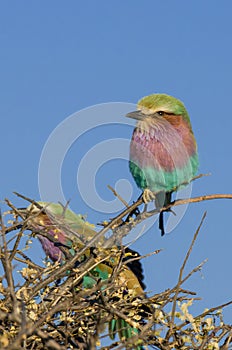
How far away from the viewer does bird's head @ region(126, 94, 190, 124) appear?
5.11 meters

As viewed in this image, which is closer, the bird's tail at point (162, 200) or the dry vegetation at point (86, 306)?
the dry vegetation at point (86, 306)

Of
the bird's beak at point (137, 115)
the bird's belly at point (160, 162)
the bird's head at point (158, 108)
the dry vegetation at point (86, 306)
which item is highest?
the bird's head at point (158, 108)

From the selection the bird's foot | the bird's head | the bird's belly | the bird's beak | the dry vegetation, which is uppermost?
the bird's head

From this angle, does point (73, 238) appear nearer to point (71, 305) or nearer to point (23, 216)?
point (23, 216)

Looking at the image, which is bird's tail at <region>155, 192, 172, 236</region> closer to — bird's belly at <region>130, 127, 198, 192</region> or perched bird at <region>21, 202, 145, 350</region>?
bird's belly at <region>130, 127, 198, 192</region>

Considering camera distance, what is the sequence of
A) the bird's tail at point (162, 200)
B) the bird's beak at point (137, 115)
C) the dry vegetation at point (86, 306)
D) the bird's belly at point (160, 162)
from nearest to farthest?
the dry vegetation at point (86, 306) → the bird's tail at point (162, 200) → the bird's belly at point (160, 162) → the bird's beak at point (137, 115)

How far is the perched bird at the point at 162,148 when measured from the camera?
492 centimetres

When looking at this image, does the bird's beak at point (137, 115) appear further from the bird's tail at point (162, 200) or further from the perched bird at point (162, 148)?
the bird's tail at point (162, 200)

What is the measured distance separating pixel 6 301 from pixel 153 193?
1634mm

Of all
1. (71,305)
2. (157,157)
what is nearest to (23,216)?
(71,305)

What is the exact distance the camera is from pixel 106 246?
→ 12.1 ft

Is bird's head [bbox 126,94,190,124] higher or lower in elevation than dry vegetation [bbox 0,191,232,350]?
higher

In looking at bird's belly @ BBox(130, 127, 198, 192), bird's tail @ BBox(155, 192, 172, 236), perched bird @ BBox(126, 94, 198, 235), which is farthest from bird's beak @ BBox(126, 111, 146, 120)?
bird's tail @ BBox(155, 192, 172, 236)

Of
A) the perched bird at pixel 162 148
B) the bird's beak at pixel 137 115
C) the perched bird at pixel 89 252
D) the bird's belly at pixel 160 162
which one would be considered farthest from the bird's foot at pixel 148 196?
the bird's beak at pixel 137 115
